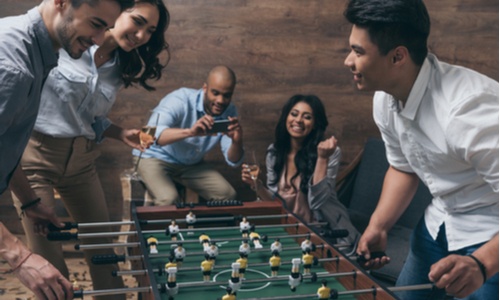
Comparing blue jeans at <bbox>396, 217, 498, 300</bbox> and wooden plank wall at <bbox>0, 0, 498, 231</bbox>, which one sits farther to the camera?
wooden plank wall at <bbox>0, 0, 498, 231</bbox>

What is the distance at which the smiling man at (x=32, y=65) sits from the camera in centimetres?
155

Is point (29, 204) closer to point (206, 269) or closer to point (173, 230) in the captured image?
point (173, 230)

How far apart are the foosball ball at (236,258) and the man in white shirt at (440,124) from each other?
9.6 inches

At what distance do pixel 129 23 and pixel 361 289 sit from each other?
163 centimetres

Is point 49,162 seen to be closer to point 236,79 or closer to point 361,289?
point 361,289

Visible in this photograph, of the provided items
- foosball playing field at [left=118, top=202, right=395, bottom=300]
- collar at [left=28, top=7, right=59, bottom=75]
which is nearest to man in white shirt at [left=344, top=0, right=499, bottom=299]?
foosball playing field at [left=118, top=202, right=395, bottom=300]

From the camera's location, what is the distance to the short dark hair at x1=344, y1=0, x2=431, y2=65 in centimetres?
181

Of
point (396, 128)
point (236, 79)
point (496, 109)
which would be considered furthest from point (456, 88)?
point (236, 79)

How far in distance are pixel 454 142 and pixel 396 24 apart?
44 centimetres

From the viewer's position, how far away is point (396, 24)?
182 centimetres

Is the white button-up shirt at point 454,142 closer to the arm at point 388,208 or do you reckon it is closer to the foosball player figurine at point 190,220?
the arm at point 388,208

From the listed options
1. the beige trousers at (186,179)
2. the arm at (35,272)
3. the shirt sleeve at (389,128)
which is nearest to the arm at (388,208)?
the shirt sleeve at (389,128)

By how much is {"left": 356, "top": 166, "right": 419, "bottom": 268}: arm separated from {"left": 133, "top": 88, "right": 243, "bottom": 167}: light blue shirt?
1715mm

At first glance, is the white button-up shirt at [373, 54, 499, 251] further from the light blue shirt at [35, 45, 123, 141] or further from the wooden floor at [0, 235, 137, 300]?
the wooden floor at [0, 235, 137, 300]
